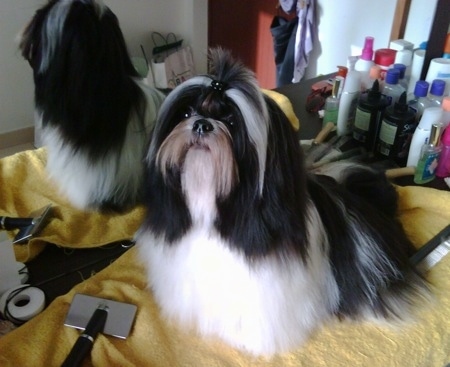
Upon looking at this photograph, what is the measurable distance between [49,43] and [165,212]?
541mm

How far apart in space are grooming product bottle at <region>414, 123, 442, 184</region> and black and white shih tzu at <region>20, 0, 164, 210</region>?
30.2 inches

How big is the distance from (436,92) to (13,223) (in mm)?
1225

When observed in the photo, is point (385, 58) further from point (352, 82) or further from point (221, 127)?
point (221, 127)

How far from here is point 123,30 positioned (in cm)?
290

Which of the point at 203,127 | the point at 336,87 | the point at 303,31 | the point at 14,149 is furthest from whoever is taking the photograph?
the point at 14,149

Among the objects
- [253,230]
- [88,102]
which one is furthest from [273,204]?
[88,102]

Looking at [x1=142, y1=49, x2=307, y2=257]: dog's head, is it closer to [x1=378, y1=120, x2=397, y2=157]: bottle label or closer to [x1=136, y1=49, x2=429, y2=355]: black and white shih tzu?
[x1=136, y1=49, x2=429, y2=355]: black and white shih tzu

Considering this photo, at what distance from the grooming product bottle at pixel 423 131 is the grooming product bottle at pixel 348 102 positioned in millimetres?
238

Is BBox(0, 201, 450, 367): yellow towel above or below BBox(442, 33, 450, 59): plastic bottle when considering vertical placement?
below

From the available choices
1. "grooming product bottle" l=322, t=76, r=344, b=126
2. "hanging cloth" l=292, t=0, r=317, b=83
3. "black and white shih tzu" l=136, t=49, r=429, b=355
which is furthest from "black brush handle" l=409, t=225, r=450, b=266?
"hanging cloth" l=292, t=0, r=317, b=83

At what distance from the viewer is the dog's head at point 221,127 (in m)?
0.78

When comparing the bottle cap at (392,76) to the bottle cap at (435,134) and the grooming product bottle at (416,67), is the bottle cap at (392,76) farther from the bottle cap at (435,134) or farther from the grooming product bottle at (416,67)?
the bottle cap at (435,134)

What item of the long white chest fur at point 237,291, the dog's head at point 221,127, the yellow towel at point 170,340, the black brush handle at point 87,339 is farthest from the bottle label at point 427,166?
the black brush handle at point 87,339

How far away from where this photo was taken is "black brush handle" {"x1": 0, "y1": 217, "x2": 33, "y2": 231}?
1185 mm
